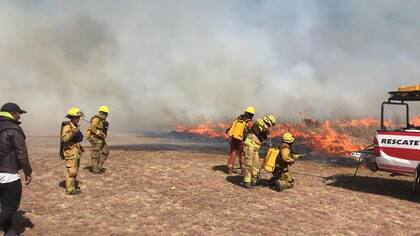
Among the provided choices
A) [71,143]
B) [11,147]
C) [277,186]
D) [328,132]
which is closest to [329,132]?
[328,132]

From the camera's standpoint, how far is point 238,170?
47.2 ft

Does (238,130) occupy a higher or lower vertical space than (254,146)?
higher

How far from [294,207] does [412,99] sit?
4.77 metres

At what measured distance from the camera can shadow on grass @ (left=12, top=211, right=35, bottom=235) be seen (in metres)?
7.93

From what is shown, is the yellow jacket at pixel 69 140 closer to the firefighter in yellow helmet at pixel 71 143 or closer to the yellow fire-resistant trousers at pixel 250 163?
the firefighter in yellow helmet at pixel 71 143

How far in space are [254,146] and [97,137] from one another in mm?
4974

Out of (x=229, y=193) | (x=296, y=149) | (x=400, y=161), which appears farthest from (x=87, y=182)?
(x=296, y=149)

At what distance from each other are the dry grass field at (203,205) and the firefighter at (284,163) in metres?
0.29

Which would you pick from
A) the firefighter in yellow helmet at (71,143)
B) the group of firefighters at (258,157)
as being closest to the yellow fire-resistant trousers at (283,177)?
the group of firefighters at (258,157)

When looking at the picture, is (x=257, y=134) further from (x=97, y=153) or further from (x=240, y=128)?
(x=97, y=153)

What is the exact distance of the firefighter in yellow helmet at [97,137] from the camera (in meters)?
12.4

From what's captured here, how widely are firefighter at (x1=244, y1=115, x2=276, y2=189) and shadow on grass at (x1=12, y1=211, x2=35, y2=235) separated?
5861mm

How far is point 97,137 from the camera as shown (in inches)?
489

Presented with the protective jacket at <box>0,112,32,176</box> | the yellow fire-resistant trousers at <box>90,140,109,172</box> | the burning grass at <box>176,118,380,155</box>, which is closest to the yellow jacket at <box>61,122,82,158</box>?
the yellow fire-resistant trousers at <box>90,140,109,172</box>
